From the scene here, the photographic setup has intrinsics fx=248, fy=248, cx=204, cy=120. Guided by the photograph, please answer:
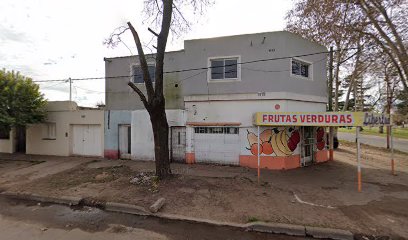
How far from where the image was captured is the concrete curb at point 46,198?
25.0 ft

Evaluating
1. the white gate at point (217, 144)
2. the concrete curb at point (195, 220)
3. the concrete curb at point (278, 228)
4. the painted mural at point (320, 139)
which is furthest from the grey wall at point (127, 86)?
the concrete curb at point (278, 228)

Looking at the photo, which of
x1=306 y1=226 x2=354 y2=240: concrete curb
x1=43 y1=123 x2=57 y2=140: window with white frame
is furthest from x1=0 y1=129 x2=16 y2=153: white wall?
x1=306 y1=226 x2=354 y2=240: concrete curb

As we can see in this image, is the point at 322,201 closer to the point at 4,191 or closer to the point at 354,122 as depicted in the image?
the point at 354,122

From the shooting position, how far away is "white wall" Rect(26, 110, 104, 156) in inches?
567

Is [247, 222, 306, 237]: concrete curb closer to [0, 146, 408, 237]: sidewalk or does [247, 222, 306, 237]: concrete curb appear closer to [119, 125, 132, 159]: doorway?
[0, 146, 408, 237]: sidewalk

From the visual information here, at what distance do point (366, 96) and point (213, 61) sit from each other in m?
39.0

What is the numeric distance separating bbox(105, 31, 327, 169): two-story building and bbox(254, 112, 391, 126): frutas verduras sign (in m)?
1.71

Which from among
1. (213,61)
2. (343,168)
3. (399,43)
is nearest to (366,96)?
(399,43)

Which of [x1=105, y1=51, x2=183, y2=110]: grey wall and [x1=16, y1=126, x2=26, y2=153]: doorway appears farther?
[x1=16, y1=126, x2=26, y2=153]: doorway

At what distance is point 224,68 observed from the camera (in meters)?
11.9

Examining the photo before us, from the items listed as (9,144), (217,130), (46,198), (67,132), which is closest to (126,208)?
(46,198)

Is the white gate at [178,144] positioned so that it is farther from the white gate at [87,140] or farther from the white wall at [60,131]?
the white gate at [87,140]

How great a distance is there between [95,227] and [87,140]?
9.80 m

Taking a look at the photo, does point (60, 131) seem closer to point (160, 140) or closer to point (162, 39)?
point (160, 140)
